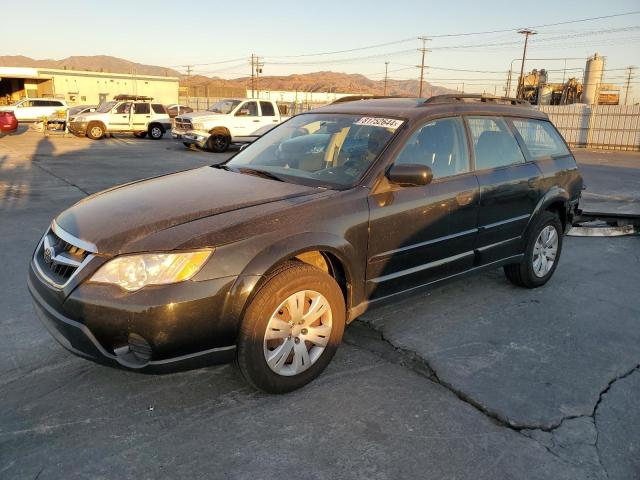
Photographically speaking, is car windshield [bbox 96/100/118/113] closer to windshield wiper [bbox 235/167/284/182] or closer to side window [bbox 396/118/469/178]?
windshield wiper [bbox 235/167/284/182]

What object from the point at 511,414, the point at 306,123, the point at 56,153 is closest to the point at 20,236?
the point at 306,123

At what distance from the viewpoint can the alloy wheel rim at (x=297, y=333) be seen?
279cm

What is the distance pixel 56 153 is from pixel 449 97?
620 inches

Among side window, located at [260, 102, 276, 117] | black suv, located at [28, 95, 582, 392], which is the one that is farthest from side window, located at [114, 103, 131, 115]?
black suv, located at [28, 95, 582, 392]

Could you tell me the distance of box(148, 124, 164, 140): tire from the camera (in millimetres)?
23547

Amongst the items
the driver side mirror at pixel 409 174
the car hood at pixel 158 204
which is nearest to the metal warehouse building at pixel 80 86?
the car hood at pixel 158 204

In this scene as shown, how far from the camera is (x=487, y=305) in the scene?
4.35m

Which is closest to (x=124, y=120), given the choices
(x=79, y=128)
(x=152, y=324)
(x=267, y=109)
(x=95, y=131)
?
(x=95, y=131)

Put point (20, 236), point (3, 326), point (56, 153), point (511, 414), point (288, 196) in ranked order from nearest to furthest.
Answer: point (511, 414) < point (288, 196) < point (3, 326) < point (20, 236) < point (56, 153)

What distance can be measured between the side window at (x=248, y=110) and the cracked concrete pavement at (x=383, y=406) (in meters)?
14.8

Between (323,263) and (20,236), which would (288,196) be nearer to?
(323,263)

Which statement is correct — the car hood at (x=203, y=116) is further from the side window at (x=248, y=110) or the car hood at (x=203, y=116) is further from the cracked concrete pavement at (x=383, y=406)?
the cracked concrete pavement at (x=383, y=406)

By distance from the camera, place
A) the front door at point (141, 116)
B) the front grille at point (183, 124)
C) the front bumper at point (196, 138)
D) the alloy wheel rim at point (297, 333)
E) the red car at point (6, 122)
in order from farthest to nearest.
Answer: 1. the front door at point (141, 116)
2. the red car at point (6, 122)
3. the front grille at point (183, 124)
4. the front bumper at point (196, 138)
5. the alloy wheel rim at point (297, 333)

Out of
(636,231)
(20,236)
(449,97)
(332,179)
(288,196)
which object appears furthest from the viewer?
(636,231)
